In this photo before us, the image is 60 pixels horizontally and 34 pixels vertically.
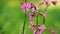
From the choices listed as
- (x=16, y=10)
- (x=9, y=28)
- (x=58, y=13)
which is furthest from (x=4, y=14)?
(x=58, y=13)

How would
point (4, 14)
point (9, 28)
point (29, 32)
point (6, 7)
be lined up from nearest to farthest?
point (29, 32), point (9, 28), point (4, 14), point (6, 7)

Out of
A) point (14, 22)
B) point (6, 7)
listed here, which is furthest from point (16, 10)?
point (14, 22)

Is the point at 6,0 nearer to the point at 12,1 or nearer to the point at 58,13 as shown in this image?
the point at 12,1

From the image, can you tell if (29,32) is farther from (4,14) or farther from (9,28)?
(4,14)

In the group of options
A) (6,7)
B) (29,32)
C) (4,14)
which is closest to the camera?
(29,32)

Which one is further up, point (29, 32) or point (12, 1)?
point (12, 1)

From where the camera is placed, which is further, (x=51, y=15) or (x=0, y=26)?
(x=51, y=15)
